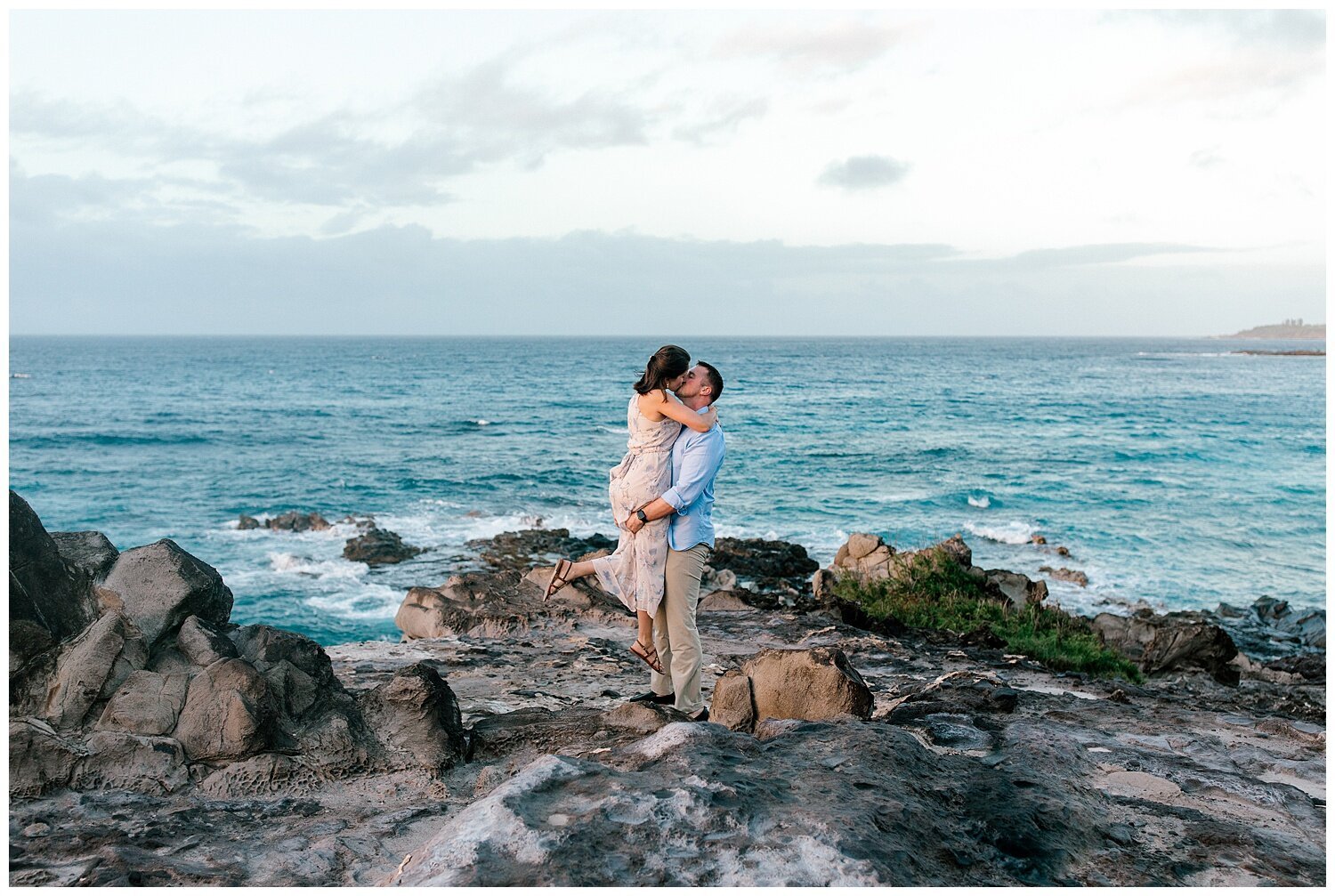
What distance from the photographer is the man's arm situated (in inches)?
209

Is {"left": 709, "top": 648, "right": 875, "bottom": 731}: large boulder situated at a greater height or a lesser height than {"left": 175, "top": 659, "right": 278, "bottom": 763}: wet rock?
lesser

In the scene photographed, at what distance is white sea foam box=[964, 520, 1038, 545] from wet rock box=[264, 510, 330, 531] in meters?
16.0

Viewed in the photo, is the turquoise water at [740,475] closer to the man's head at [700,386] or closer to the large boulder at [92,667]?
the large boulder at [92,667]

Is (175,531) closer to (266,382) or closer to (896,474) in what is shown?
(896,474)

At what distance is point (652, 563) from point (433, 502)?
21476mm

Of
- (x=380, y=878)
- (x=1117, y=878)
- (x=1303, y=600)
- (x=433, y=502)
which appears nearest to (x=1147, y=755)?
(x=1117, y=878)

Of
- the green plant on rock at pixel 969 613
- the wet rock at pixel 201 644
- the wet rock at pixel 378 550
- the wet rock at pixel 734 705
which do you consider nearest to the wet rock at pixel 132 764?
the wet rock at pixel 201 644

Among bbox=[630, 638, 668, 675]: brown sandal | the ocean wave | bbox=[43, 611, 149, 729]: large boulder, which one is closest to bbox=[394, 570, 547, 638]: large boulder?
bbox=[630, 638, 668, 675]: brown sandal

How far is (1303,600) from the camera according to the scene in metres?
17.8

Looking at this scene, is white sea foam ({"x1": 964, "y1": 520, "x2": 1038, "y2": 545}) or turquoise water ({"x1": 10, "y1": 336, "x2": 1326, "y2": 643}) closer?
turquoise water ({"x1": 10, "y1": 336, "x2": 1326, "y2": 643})

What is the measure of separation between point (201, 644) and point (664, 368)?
9.65 feet

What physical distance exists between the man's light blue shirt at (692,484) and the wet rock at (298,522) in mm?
18740

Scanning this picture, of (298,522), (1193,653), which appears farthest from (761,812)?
(298,522)

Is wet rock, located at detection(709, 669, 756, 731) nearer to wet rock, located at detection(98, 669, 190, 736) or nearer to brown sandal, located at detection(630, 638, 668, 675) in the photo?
brown sandal, located at detection(630, 638, 668, 675)
